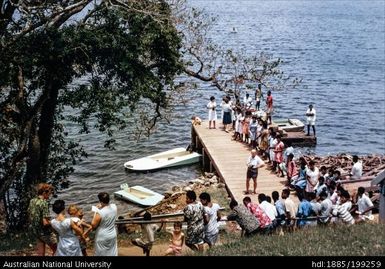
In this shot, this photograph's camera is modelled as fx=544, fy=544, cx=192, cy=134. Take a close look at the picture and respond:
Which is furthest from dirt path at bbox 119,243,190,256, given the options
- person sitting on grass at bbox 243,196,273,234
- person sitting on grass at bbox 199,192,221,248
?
person sitting on grass at bbox 243,196,273,234

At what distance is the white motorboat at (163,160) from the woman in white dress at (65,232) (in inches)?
908

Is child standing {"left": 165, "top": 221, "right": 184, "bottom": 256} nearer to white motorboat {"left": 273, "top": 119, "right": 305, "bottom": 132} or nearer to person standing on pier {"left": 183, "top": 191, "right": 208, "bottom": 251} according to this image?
person standing on pier {"left": 183, "top": 191, "right": 208, "bottom": 251}

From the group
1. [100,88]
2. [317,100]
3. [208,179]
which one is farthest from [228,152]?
[317,100]

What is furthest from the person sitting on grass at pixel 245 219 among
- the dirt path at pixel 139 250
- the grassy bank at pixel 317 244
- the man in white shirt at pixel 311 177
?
the man in white shirt at pixel 311 177

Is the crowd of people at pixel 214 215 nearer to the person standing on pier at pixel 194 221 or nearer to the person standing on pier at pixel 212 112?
the person standing on pier at pixel 194 221

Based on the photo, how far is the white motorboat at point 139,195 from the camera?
28397 millimetres

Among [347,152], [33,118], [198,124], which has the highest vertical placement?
[33,118]

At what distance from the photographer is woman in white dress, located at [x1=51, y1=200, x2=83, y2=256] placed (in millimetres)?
11227

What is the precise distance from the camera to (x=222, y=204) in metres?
24.2

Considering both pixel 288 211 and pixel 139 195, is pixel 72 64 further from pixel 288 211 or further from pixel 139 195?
pixel 139 195
